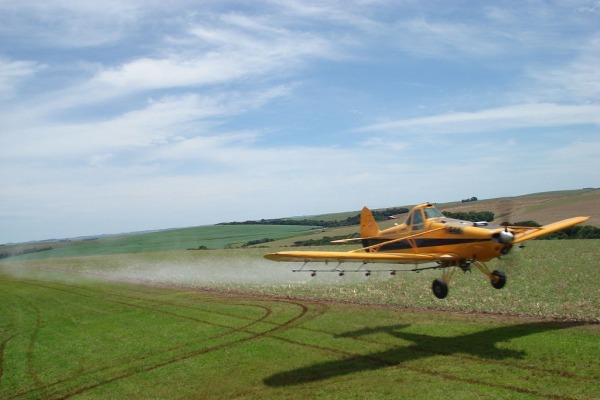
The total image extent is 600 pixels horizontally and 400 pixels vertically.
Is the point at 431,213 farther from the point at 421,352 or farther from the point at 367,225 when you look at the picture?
the point at 421,352

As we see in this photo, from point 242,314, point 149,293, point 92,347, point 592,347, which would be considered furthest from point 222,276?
point 592,347

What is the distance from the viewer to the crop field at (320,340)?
57.9 feet

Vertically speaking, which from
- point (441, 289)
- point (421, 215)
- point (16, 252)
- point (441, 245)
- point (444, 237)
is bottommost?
point (441, 289)

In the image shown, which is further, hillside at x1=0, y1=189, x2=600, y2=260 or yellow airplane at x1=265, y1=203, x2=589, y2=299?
hillside at x1=0, y1=189, x2=600, y2=260

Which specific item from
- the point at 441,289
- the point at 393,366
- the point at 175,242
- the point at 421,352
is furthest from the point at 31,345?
the point at 175,242

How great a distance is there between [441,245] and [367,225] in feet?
23.0

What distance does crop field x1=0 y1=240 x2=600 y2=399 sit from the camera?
17641mm

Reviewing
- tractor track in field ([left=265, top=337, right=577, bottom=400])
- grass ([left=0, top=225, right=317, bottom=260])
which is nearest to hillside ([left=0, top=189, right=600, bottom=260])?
grass ([left=0, top=225, right=317, bottom=260])

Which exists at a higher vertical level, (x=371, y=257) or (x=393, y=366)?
(x=371, y=257)

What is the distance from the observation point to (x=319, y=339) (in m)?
23.9

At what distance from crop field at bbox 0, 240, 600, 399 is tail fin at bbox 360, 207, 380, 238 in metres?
4.88

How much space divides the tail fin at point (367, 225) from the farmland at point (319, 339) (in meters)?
4.86

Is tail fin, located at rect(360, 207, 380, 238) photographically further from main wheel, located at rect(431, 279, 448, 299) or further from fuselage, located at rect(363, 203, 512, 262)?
main wheel, located at rect(431, 279, 448, 299)

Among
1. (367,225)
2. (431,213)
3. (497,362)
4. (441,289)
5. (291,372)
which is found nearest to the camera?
(497,362)
